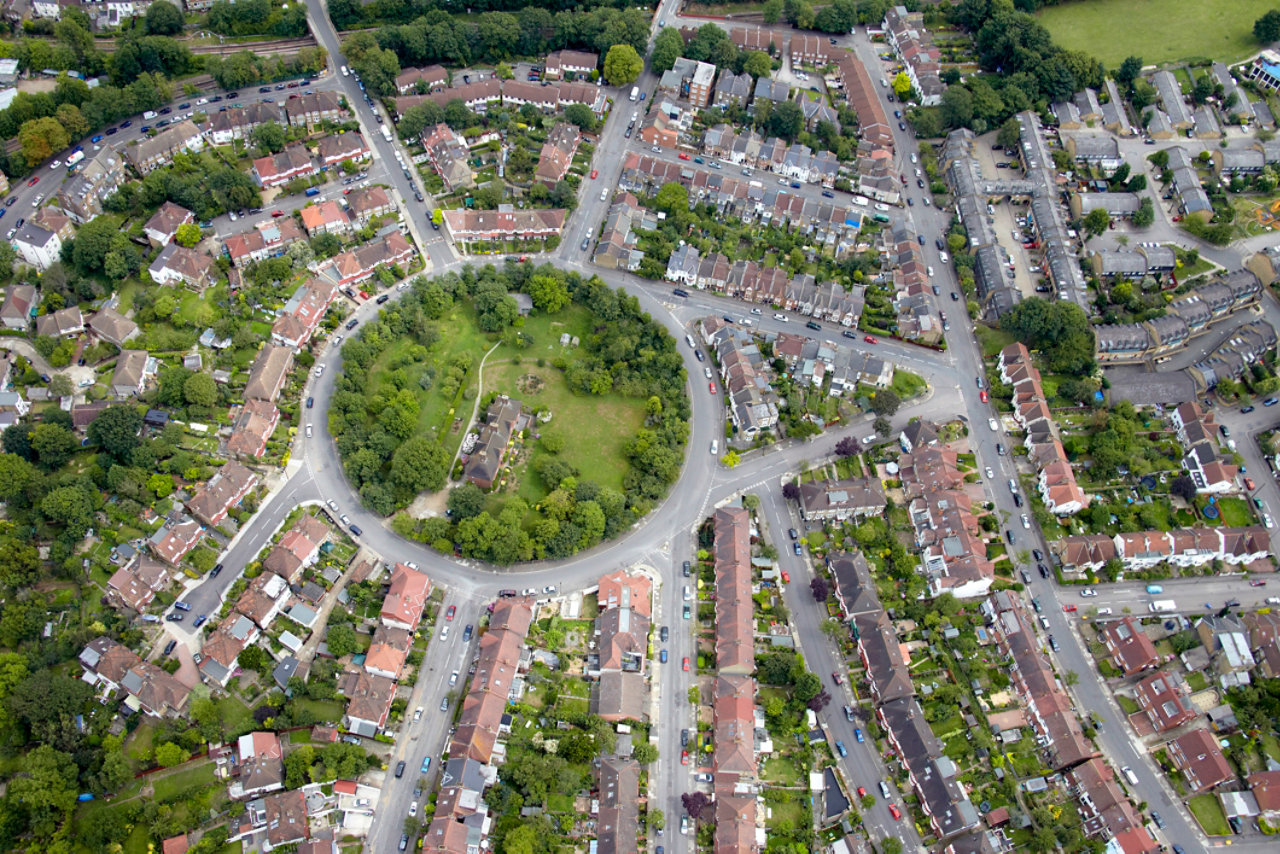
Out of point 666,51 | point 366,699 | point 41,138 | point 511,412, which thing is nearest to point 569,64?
point 666,51

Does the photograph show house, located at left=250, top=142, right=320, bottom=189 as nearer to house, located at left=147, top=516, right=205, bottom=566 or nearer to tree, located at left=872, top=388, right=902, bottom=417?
house, located at left=147, top=516, right=205, bottom=566

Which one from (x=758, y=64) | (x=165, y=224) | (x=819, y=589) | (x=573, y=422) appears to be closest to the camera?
(x=819, y=589)

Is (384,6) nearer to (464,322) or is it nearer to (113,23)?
(113,23)

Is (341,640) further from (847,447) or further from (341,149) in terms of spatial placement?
(341,149)

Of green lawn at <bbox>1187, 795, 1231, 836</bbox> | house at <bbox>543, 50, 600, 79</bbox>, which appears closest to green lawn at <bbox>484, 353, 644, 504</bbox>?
house at <bbox>543, 50, 600, 79</bbox>

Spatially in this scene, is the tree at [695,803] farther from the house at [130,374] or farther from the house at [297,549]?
the house at [130,374]

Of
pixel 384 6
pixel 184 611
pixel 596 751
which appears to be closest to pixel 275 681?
pixel 184 611

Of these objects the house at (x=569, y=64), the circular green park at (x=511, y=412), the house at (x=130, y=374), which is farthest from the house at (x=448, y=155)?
the house at (x=130, y=374)
